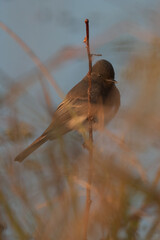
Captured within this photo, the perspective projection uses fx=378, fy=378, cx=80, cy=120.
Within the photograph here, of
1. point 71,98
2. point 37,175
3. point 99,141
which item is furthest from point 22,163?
point 71,98

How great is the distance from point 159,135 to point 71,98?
86.5 inches

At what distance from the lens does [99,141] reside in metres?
1.38

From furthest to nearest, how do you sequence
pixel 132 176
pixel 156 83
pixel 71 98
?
pixel 71 98, pixel 156 83, pixel 132 176

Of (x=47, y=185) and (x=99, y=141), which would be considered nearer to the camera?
(x=47, y=185)

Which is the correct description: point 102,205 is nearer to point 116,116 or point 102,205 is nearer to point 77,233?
point 77,233

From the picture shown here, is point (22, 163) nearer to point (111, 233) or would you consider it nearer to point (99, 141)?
point (99, 141)

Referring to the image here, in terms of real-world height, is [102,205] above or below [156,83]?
below

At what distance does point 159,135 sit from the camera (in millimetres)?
1140

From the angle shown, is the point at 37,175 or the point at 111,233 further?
the point at 37,175

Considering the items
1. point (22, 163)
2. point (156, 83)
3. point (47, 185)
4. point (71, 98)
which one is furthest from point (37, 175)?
point (71, 98)

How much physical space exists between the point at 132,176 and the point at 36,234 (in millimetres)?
328

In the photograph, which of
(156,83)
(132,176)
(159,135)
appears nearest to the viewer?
(132,176)

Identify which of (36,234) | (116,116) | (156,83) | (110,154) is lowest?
(36,234)

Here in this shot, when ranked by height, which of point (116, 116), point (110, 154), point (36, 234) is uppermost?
point (116, 116)
